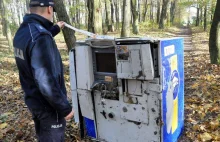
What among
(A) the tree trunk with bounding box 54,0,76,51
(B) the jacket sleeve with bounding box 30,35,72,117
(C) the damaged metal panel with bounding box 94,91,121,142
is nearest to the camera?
(B) the jacket sleeve with bounding box 30,35,72,117

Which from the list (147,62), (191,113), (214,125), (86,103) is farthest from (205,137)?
(86,103)

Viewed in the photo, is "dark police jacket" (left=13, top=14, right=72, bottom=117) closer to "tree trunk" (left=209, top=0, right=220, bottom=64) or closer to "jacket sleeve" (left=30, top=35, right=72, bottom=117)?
"jacket sleeve" (left=30, top=35, right=72, bottom=117)

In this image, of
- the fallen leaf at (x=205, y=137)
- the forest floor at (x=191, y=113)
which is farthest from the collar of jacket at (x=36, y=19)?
the fallen leaf at (x=205, y=137)

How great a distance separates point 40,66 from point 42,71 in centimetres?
5

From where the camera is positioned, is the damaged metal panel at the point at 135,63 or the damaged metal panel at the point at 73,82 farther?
the damaged metal panel at the point at 73,82

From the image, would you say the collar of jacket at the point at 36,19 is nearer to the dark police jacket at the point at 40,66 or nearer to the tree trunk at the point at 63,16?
the dark police jacket at the point at 40,66

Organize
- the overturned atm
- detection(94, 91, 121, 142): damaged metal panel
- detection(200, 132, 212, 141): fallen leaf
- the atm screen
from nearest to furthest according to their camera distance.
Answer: the overturned atm → the atm screen → detection(94, 91, 121, 142): damaged metal panel → detection(200, 132, 212, 141): fallen leaf

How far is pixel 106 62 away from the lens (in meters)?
→ 3.25

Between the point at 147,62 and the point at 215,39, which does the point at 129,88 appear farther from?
the point at 215,39

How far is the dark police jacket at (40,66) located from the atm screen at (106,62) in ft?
2.77

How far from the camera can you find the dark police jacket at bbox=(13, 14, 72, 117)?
230 cm

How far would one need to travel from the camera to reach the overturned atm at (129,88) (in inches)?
112

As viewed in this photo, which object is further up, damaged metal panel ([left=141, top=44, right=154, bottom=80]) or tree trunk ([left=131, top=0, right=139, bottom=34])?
tree trunk ([left=131, top=0, right=139, bottom=34])

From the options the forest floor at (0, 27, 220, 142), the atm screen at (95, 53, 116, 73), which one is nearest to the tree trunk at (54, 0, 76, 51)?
the forest floor at (0, 27, 220, 142)
